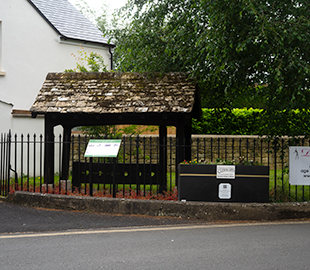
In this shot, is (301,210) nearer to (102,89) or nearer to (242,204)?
A: (242,204)

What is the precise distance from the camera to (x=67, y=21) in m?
21.5

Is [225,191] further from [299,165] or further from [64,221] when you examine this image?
[64,221]

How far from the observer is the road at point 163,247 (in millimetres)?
5285

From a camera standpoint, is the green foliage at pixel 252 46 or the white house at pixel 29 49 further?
the white house at pixel 29 49

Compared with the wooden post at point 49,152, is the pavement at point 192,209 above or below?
below

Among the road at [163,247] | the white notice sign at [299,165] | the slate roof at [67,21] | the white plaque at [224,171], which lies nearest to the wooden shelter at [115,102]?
the white plaque at [224,171]

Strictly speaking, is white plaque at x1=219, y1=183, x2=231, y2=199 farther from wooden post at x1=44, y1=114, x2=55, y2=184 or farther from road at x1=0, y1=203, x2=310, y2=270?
wooden post at x1=44, y1=114, x2=55, y2=184

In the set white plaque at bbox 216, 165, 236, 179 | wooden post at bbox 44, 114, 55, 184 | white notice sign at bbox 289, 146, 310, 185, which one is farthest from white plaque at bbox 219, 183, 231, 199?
wooden post at bbox 44, 114, 55, 184

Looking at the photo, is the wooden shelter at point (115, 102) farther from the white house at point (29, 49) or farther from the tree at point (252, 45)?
the white house at point (29, 49)

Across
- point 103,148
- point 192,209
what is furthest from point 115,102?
point 192,209

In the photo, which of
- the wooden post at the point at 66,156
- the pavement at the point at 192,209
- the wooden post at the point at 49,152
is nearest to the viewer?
the pavement at the point at 192,209

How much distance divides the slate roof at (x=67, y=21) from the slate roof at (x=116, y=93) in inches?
341

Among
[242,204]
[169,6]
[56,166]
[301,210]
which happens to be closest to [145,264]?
[242,204]

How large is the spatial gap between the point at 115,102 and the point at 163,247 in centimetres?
531
